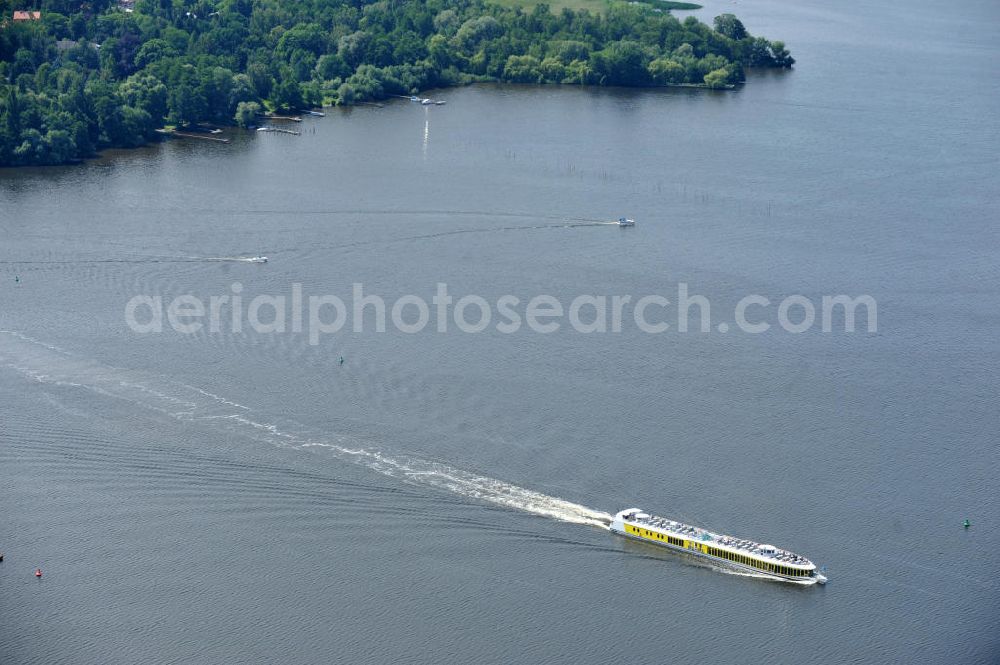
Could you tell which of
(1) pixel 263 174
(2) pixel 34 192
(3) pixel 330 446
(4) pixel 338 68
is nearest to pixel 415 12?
(4) pixel 338 68

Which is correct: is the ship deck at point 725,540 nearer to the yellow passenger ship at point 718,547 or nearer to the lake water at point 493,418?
the yellow passenger ship at point 718,547

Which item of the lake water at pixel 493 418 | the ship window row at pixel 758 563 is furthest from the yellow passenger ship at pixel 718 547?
the lake water at pixel 493 418

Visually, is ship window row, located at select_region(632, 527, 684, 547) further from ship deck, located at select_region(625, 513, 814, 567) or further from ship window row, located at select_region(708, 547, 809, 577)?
ship window row, located at select_region(708, 547, 809, 577)

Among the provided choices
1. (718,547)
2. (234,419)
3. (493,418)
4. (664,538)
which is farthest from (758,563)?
(234,419)

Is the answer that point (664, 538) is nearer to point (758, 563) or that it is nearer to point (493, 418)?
point (758, 563)

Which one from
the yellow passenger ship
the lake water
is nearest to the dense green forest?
the lake water
